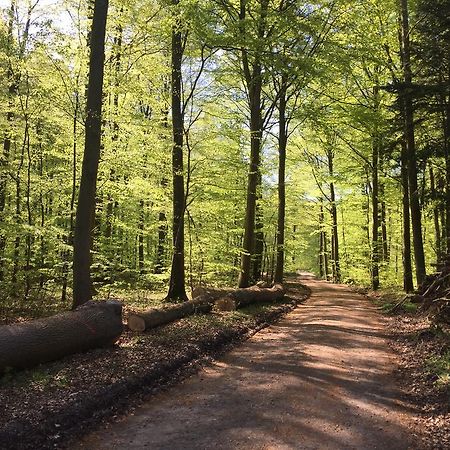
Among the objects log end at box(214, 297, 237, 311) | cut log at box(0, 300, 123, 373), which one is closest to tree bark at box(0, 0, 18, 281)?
cut log at box(0, 300, 123, 373)

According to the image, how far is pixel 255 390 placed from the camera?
6688 mm

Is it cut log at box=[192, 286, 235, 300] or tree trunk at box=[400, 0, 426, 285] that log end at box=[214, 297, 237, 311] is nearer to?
cut log at box=[192, 286, 235, 300]

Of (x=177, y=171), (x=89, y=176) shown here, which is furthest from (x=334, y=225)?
(x=89, y=176)

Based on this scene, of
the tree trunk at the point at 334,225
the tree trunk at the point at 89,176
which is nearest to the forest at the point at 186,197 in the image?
the tree trunk at the point at 89,176

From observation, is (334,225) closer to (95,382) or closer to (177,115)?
(177,115)

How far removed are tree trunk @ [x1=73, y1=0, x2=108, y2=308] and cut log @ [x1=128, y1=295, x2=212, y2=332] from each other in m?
1.12

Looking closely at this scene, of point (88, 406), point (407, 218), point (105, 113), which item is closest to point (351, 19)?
point (407, 218)

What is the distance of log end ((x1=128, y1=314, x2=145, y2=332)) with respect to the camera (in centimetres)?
931

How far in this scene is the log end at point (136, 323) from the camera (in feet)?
30.6

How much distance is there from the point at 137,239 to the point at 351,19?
15612 millimetres

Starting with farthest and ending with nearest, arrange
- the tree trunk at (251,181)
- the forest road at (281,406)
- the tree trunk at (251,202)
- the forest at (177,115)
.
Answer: the tree trunk at (251,202), the tree trunk at (251,181), the forest at (177,115), the forest road at (281,406)

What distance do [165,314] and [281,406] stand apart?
475cm

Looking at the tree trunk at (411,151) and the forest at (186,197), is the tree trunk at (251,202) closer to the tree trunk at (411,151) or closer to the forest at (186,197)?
the forest at (186,197)

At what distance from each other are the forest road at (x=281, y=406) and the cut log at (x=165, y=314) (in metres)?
1.93
